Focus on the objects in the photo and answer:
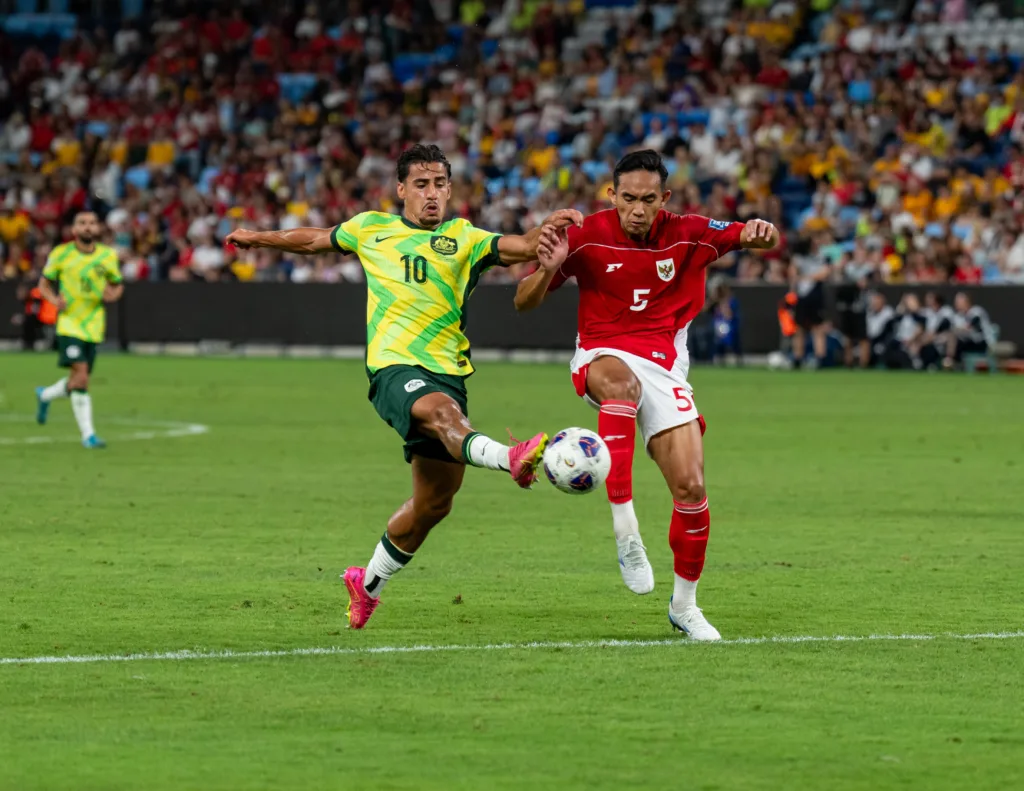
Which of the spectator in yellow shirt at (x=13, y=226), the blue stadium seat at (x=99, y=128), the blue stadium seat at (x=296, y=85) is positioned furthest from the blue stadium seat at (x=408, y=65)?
the spectator in yellow shirt at (x=13, y=226)

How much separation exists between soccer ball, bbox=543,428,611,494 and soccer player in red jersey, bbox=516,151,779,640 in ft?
3.39

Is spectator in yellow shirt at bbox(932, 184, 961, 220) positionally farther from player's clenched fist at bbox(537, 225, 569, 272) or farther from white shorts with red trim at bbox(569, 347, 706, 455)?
player's clenched fist at bbox(537, 225, 569, 272)

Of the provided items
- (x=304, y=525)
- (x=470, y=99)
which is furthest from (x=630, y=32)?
(x=304, y=525)

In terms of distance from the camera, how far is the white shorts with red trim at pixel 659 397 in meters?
8.51

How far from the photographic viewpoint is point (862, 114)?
3400 cm

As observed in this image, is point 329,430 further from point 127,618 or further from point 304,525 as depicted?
point 127,618

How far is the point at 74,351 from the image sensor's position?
1886 cm

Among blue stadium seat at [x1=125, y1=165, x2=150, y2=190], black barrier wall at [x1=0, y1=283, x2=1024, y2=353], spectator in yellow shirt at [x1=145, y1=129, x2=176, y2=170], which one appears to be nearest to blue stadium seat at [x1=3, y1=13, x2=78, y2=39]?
spectator in yellow shirt at [x1=145, y1=129, x2=176, y2=170]

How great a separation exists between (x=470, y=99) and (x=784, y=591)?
1246 inches

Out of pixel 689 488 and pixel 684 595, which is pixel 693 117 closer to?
pixel 689 488

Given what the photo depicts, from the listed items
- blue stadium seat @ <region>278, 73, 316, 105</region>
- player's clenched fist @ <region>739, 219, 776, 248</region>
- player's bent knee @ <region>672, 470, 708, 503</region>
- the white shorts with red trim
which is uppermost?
player's clenched fist @ <region>739, 219, 776, 248</region>

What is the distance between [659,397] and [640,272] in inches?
24.1

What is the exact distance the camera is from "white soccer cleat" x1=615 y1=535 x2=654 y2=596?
27.8 ft

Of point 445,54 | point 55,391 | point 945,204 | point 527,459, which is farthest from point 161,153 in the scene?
point 527,459
